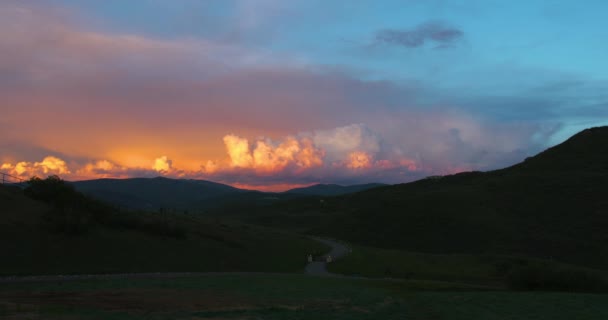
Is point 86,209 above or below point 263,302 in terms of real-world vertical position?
above

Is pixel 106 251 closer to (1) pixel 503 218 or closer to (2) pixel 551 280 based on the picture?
(2) pixel 551 280

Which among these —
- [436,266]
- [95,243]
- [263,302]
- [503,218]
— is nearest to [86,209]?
[95,243]

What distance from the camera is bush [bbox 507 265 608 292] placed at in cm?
3975

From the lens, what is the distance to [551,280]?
131 ft

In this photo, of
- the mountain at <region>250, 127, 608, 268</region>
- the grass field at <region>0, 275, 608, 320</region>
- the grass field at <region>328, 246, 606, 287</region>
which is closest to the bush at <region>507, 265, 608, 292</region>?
the grass field at <region>328, 246, 606, 287</region>

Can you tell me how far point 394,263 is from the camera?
203ft

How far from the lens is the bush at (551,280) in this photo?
3975cm

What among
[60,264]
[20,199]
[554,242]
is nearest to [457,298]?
[60,264]

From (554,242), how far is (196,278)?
84.5 m

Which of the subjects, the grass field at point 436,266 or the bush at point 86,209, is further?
the grass field at point 436,266

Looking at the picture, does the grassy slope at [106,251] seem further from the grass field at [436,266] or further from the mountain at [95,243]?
the grass field at [436,266]

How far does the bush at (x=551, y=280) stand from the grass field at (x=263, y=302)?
6441mm

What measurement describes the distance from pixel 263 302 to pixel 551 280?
966 inches

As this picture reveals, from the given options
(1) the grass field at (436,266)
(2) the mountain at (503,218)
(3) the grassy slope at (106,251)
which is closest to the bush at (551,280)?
(1) the grass field at (436,266)
